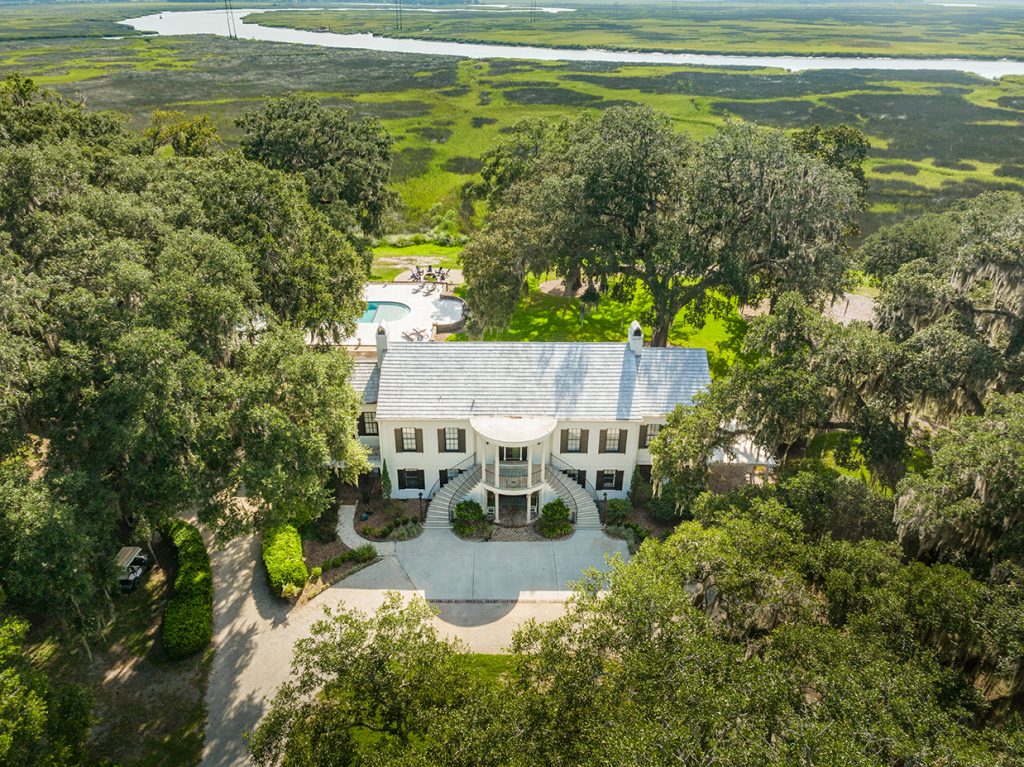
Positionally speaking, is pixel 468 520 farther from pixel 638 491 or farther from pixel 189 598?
pixel 189 598

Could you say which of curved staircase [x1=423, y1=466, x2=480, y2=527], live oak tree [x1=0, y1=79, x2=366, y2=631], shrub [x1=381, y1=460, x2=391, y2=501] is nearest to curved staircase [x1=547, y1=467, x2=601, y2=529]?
curved staircase [x1=423, y1=466, x2=480, y2=527]

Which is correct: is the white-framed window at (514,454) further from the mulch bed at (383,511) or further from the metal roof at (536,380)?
the mulch bed at (383,511)

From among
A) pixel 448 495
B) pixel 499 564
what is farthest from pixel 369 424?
pixel 499 564

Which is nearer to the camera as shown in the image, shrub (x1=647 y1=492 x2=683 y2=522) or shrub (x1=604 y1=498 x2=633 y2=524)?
shrub (x1=647 y1=492 x2=683 y2=522)

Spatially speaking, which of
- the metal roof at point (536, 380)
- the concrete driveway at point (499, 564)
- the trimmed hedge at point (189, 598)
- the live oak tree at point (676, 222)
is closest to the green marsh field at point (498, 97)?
the live oak tree at point (676, 222)

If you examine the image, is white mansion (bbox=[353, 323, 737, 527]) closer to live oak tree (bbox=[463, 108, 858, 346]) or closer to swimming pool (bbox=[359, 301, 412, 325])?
live oak tree (bbox=[463, 108, 858, 346])

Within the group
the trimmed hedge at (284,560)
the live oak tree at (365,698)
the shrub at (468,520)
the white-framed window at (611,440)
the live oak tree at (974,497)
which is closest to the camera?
the live oak tree at (365,698)
